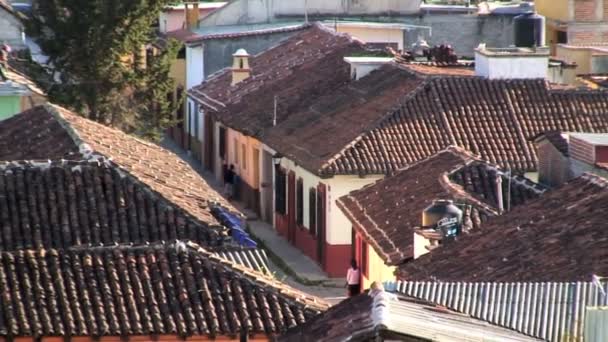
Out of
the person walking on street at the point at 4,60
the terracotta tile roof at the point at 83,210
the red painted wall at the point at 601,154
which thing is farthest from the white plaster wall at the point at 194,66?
the terracotta tile roof at the point at 83,210

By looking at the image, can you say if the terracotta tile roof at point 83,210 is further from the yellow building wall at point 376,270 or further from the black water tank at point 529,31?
the black water tank at point 529,31

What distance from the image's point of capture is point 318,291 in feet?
139

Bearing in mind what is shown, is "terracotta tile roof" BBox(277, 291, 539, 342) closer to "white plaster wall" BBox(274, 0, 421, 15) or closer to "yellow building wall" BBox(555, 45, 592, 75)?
"yellow building wall" BBox(555, 45, 592, 75)

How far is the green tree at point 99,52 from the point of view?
5338 centimetres

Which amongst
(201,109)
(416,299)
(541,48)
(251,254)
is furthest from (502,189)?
(201,109)

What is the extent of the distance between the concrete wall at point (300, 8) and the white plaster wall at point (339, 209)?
21.8m

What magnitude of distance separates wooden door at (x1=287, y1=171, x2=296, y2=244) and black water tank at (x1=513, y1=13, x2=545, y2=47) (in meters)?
6.37

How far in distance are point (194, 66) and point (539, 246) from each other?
37771mm

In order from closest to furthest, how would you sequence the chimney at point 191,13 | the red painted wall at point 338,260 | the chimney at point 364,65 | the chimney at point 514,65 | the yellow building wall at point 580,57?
the red painted wall at point 338,260 → the chimney at point 514,65 → the chimney at point 364,65 → the yellow building wall at point 580,57 → the chimney at point 191,13

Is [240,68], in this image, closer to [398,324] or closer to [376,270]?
[376,270]

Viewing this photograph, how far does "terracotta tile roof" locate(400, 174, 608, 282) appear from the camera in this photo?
89.9 ft

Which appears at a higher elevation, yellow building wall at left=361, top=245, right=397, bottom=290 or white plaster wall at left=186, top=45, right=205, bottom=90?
yellow building wall at left=361, top=245, right=397, bottom=290

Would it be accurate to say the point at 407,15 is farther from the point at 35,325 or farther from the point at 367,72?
the point at 35,325

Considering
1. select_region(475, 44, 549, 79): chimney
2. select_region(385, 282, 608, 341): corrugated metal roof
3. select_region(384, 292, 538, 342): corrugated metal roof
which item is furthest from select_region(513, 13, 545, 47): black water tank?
select_region(384, 292, 538, 342): corrugated metal roof
